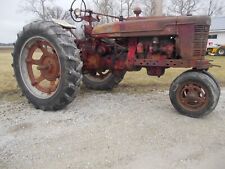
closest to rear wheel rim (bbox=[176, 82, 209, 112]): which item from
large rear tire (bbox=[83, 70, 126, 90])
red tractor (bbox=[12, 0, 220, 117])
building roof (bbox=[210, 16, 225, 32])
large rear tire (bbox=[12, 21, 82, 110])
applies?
red tractor (bbox=[12, 0, 220, 117])

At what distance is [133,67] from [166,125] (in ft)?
5.20

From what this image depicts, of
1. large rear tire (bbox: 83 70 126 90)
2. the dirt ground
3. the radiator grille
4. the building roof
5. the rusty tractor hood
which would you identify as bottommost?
the dirt ground

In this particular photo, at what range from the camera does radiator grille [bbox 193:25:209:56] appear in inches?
195

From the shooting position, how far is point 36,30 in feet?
17.5

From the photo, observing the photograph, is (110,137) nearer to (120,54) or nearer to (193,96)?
(193,96)

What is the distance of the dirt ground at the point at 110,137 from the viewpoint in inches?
133

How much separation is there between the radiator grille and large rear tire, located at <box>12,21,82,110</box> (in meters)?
1.86

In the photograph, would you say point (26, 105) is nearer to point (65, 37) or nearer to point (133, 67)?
point (65, 37)

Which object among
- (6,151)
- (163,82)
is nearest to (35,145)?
(6,151)

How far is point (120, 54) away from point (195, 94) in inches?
A: 69.6

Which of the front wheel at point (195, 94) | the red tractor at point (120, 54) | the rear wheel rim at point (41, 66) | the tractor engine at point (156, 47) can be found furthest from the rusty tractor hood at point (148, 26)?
the rear wheel rim at point (41, 66)

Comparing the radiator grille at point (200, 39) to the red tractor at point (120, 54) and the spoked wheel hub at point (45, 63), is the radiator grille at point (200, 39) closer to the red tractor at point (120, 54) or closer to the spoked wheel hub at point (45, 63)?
the red tractor at point (120, 54)

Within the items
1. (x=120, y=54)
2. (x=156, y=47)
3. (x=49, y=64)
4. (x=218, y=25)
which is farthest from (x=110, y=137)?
(x=218, y=25)

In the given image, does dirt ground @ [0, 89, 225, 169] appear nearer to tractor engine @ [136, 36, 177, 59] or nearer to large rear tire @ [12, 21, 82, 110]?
large rear tire @ [12, 21, 82, 110]
